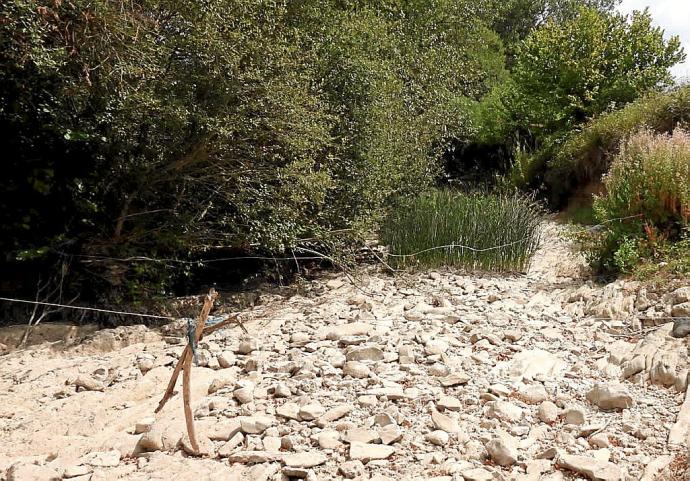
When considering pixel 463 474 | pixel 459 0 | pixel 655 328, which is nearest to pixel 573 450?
pixel 463 474

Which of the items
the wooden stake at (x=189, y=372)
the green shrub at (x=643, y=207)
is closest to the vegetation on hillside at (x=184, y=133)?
the green shrub at (x=643, y=207)

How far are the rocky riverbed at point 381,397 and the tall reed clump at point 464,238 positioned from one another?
5.23 feet

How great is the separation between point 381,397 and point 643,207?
12.5ft

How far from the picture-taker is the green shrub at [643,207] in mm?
5570

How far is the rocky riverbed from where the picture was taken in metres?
2.71

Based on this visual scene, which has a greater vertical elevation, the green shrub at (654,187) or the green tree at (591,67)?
the green tree at (591,67)

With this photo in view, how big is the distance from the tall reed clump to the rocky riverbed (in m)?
1.60

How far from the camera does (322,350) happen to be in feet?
13.1

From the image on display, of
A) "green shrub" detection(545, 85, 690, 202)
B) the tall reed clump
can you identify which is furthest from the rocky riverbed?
"green shrub" detection(545, 85, 690, 202)

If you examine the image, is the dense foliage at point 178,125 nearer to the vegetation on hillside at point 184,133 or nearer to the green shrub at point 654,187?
the vegetation on hillside at point 184,133

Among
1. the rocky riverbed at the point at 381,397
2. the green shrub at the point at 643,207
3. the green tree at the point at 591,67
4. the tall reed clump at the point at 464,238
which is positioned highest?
the green tree at the point at 591,67

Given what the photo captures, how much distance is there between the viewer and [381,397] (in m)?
3.24

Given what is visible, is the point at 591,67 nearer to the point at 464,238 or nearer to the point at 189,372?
the point at 464,238

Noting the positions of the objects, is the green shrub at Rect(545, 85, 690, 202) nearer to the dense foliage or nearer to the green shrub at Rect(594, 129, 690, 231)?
the green shrub at Rect(594, 129, 690, 231)
